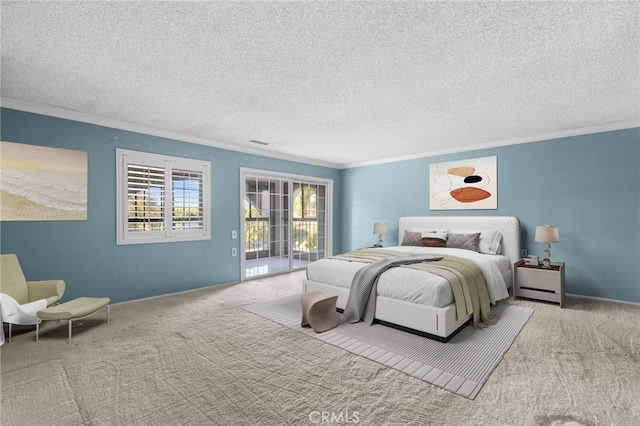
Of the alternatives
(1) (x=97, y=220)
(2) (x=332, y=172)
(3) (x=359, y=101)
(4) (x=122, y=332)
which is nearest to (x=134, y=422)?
(4) (x=122, y=332)

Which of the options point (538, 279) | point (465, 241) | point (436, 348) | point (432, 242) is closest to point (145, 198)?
point (436, 348)

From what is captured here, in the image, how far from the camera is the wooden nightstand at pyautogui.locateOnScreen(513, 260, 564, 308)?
12.7ft

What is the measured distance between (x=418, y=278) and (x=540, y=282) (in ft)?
7.46

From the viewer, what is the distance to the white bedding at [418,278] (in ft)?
9.30

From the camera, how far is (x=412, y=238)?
536 cm

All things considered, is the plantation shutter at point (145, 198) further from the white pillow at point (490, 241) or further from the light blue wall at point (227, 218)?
the white pillow at point (490, 241)

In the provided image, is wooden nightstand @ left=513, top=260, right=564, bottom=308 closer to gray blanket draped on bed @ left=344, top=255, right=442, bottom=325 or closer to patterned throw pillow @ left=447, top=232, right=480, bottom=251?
patterned throw pillow @ left=447, top=232, right=480, bottom=251

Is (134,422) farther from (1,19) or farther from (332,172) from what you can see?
(332,172)

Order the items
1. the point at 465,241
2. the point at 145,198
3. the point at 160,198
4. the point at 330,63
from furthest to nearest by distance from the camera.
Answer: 1. the point at 465,241
2. the point at 160,198
3. the point at 145,198
4. the point at 330,63

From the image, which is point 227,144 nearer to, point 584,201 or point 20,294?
point 20,294

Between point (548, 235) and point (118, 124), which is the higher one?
point (118, 124)

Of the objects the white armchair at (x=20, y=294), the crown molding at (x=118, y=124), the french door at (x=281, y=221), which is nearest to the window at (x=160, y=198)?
the crown molding at (x=118, y=124)

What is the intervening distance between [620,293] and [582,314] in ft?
3.55

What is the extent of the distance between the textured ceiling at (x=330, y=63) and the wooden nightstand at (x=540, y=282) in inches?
79.0
